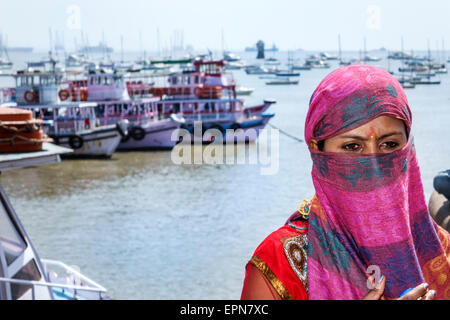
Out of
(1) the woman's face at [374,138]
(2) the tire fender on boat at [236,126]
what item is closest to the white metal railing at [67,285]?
(1) the woman's face at [374,138]

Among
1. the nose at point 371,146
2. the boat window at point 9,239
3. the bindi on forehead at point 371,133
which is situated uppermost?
the bindi on forehead at point 371,133

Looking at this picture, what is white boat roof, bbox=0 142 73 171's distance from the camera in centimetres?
580

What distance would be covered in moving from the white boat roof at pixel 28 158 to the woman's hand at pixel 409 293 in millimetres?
4558

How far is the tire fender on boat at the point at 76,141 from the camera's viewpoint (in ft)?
98.3

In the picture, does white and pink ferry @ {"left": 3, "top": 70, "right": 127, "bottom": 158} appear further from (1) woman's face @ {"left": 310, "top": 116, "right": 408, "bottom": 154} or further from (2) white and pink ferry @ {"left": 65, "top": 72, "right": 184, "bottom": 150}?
(1) woman's face @ {"left": 310, "top": 116, "right": 408, "bottom": 154}

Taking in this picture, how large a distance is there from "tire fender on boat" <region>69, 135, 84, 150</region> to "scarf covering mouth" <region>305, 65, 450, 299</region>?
28945 mm

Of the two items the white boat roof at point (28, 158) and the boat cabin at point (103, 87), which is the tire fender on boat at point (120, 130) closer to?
the boat cabin at point (103, 87)

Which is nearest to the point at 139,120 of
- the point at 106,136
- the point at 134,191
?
the point at 106,136

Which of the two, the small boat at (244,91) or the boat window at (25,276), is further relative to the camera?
the small boat at (244,91)

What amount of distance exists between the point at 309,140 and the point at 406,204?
0.90 feet

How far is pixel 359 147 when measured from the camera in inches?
66.9

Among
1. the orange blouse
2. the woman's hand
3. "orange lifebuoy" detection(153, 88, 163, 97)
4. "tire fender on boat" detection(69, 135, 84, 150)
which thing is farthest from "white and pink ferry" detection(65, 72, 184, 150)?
the woman's hand

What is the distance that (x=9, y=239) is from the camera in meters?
5.92
